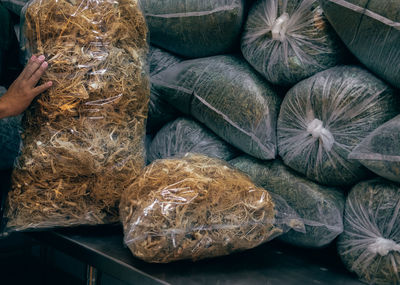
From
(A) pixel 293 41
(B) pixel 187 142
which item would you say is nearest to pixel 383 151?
(A) pixel 293 41

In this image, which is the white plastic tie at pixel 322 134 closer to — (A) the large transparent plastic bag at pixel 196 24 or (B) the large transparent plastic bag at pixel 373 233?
(B) the large transparent plastic bag at pixel 373 233

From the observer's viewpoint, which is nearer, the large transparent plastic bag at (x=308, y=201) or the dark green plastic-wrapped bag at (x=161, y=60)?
the large transparent plastic bag at (x=308, y=201)

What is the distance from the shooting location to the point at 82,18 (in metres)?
1.05

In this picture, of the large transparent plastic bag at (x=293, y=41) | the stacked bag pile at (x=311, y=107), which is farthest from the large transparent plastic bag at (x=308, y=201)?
the large transparent plastic bag at (x=293, y=41)

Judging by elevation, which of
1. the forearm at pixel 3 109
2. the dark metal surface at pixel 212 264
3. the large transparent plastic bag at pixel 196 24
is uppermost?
the large transparent plastic bag at pixel 196 24

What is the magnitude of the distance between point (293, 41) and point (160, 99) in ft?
1.90

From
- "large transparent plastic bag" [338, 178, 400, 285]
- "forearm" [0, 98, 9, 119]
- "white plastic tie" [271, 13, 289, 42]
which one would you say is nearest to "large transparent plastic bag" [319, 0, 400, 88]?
"white plastic tie" [271, 13, 289, 42]

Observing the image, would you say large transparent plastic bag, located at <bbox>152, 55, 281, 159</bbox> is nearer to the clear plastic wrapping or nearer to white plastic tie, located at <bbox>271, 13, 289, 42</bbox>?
white plastic tie, located at <bbox>271, 13, 289, 42</bbox>

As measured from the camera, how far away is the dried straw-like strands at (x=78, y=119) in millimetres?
1048

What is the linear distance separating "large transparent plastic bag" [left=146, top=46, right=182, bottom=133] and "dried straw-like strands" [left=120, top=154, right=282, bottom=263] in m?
0.47

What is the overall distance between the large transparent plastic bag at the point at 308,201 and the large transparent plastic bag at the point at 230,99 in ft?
0.20

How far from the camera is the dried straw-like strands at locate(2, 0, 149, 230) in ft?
3.44

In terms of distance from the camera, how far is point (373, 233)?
952mm

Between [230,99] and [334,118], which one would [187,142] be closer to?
[230,99]
